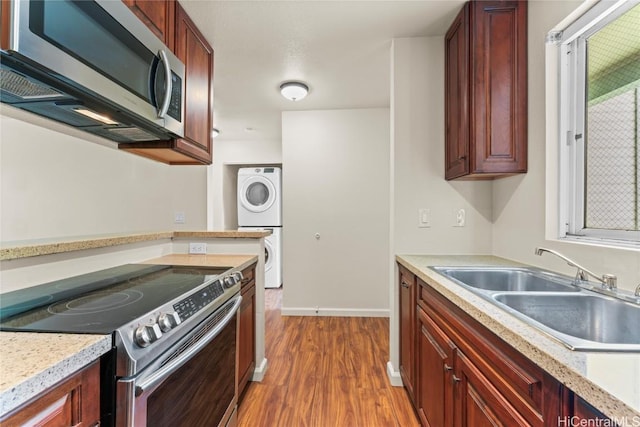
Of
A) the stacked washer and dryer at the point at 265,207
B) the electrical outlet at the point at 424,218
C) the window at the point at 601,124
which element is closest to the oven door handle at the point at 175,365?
the electrical outlet at the point at 424,218

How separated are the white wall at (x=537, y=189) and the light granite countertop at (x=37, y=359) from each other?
1.82 m

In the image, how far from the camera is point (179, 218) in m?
3.17

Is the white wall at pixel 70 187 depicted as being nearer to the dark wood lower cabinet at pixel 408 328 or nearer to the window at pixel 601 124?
the dark wood lower cabinet at pixel 408 328

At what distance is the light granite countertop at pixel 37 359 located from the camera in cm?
52

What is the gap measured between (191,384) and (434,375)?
42.5 inches

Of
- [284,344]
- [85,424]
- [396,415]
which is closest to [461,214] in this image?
[396,415]

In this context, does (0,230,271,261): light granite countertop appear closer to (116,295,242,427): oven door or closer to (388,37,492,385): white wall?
(116,295,242,427): oven door

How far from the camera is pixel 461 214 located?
206cm

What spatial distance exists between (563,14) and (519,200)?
97 centimetres

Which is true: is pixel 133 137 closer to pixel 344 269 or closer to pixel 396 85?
pixel 396 85

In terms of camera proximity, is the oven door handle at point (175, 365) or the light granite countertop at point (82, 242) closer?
the oven door handle at point (175, 365)

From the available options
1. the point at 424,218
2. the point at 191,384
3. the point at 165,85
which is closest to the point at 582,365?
the point at 191,384

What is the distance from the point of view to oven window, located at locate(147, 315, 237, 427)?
2.98 feet

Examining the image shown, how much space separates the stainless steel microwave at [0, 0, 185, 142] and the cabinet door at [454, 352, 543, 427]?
5.17 ft
